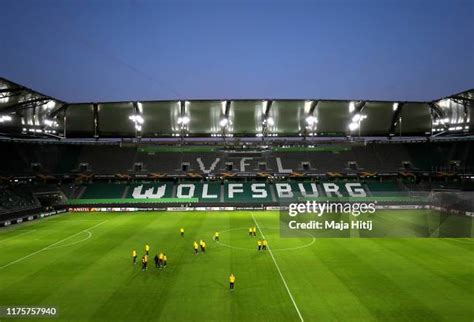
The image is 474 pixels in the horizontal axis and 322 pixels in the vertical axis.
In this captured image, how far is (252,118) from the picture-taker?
6266 cm

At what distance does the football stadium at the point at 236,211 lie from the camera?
57.3ft

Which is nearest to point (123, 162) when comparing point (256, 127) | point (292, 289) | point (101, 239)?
point (256, 127)

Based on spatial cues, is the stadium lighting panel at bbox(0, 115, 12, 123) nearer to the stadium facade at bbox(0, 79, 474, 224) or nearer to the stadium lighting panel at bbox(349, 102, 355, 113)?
the stadium facade at bbox(0, 79, 474, 224)

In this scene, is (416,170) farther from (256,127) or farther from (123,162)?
(123,162)

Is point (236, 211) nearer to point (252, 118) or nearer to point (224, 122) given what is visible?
point (224, 122)

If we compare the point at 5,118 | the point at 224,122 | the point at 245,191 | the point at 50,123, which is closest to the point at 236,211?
the point at 245,191

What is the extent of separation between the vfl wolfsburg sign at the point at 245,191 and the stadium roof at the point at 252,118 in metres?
9.88

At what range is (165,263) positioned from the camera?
918 inches

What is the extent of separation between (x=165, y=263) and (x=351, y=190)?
44.8 metres

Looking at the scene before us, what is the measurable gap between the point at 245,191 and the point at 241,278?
4061cm

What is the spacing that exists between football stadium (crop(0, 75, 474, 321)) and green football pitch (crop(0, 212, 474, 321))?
0.13 meters

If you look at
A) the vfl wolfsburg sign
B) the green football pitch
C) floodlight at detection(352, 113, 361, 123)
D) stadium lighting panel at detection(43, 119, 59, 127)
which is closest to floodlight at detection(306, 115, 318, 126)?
floodlight at detection(352, 113, 361, 123)

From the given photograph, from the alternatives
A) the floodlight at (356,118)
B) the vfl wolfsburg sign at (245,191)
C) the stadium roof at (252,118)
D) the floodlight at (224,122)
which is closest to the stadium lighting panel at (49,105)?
the stadium roof at (252,118)

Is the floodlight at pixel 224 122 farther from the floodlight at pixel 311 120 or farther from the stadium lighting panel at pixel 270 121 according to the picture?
the floodlight at pixel 311 120
